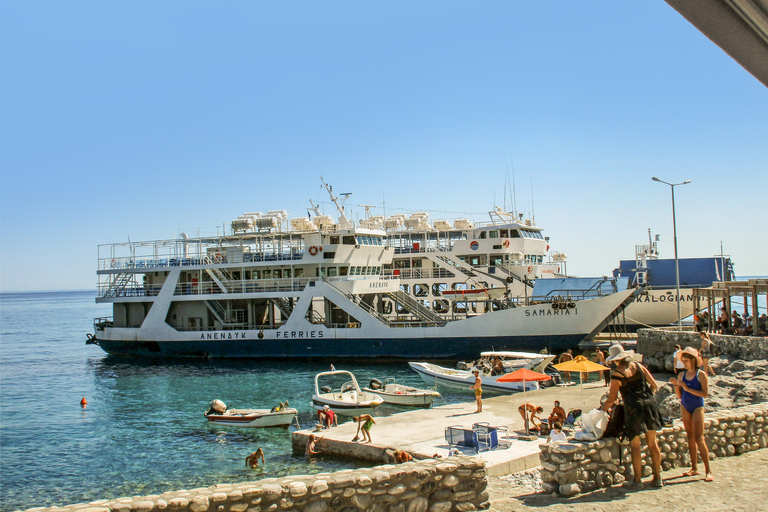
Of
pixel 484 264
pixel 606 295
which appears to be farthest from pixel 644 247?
pixel 606 295

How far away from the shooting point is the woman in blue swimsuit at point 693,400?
7.29 m

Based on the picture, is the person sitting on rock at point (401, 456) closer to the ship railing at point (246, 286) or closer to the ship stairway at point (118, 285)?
the ship railing at point (246, 286)

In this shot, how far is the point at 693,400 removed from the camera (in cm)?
753

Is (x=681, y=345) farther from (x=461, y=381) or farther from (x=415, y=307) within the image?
(x=415, y=307)

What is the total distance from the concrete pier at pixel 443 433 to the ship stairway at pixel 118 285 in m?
27.8

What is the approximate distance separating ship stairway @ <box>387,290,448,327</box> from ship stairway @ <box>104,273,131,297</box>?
1715cm

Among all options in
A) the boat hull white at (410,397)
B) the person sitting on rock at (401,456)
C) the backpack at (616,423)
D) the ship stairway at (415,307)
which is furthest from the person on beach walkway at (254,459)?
the ship stairway at (415,307)

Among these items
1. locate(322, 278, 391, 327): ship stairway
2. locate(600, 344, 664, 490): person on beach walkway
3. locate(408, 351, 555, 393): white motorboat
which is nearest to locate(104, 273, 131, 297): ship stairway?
locate(322, 278, 391, 327): ship stairway

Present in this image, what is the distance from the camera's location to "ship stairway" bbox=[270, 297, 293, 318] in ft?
122

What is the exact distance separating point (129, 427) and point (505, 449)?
Answer: 14.5 metres

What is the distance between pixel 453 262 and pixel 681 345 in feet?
66.2

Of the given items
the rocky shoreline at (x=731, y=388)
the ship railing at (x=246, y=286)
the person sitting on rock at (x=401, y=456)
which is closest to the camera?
the person sitting on rock at (x=401, y=456)

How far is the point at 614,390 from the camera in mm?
7105

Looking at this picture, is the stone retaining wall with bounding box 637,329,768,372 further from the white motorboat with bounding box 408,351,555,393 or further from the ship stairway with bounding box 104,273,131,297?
the ship stairway with bounding box 104,273,131,297
